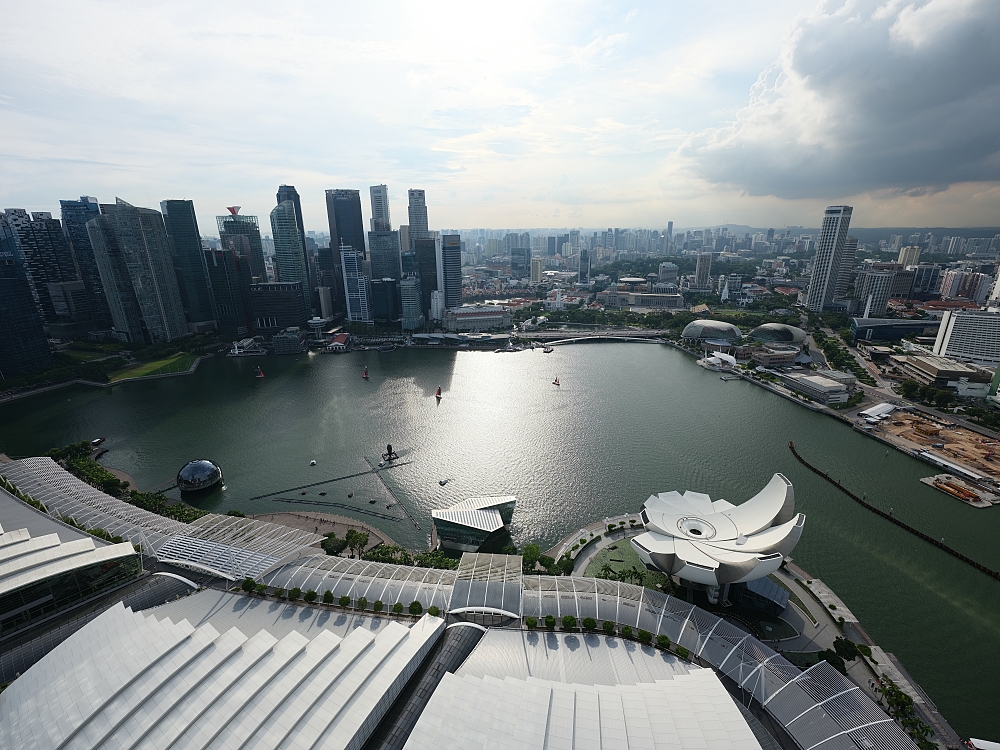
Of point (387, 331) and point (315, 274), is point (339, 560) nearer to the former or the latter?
point (387, 331)

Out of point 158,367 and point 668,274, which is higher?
point 668,274

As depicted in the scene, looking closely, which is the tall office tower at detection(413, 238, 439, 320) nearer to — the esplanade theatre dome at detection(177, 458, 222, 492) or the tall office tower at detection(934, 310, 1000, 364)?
the esplanade theatre dome at detection(177, 458, 222, 492)

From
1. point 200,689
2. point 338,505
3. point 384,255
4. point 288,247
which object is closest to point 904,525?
point 338,505

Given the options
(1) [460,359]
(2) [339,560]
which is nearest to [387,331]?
(1) [460,359]

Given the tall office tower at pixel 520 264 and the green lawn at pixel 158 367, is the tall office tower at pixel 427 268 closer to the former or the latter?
the green lawn at pixel 158 367

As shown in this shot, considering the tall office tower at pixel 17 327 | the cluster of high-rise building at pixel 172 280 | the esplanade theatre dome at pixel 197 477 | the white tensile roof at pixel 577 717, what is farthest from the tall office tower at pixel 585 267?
the white tensile roof at pixel 577 717

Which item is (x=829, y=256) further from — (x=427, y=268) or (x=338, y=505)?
(x=338, y=505)
